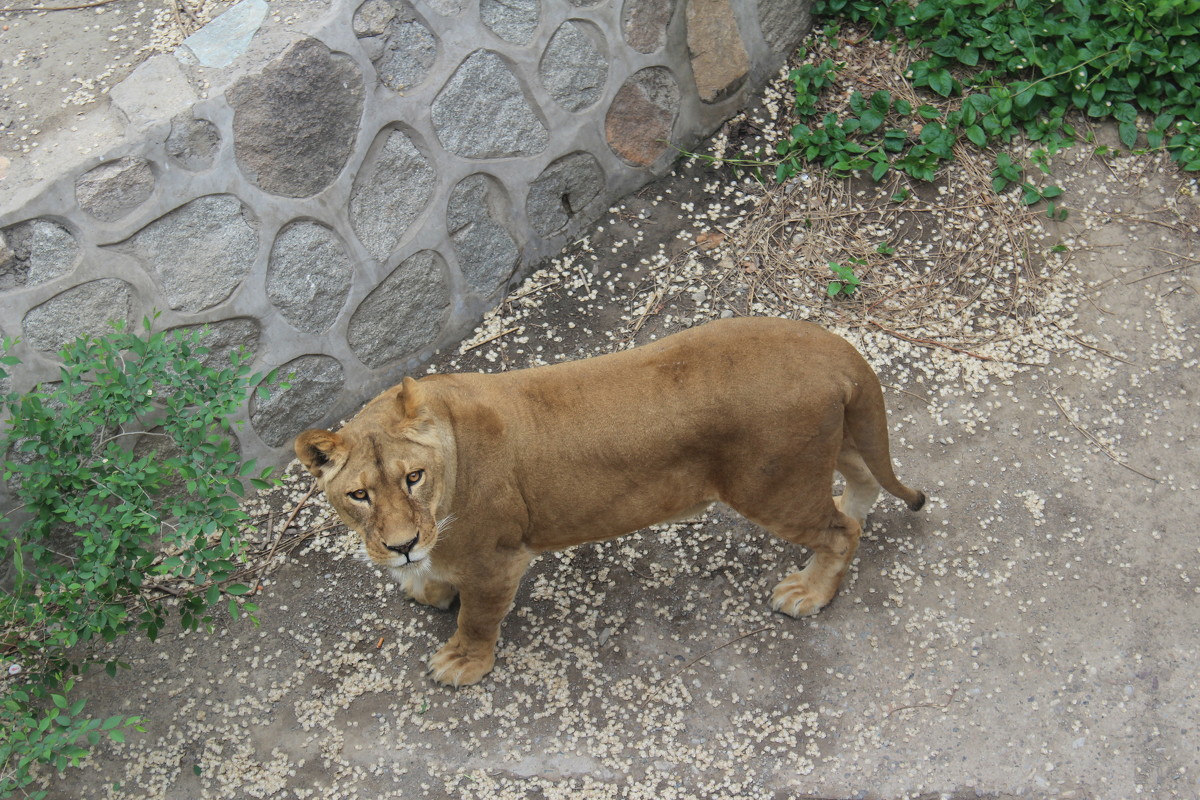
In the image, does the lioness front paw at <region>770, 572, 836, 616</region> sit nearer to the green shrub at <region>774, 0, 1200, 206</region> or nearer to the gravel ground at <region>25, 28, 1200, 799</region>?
the gravel ground at <region>25, 28, 1200, 799</region>

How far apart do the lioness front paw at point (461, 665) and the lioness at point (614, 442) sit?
0.22 metres

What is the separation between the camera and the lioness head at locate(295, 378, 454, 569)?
3521 millimetres

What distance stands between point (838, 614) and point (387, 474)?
2.19m

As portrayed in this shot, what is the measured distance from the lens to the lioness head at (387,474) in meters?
3.52

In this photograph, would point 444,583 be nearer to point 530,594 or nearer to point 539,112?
point 530,594

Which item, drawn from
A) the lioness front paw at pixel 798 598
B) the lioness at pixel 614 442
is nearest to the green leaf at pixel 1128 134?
the lioness at pixel 614 442

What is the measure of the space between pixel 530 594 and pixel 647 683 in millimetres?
683

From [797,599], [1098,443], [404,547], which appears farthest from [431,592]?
[1098,443]

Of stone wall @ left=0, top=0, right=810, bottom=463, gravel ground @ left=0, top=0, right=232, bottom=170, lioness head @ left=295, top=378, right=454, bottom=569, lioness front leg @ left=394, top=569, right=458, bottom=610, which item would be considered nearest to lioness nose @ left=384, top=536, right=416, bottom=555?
lioness head @ left=295, top=378, right=454, bottom=569

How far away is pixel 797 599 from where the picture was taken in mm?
4574

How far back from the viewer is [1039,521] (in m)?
4.86

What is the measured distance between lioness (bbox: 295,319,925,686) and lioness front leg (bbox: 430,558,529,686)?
1cm

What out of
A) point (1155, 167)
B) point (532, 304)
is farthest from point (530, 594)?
point (1155, 167)

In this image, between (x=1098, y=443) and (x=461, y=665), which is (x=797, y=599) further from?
(x=1098, y=443)
